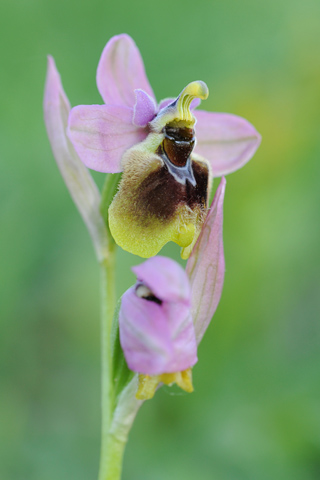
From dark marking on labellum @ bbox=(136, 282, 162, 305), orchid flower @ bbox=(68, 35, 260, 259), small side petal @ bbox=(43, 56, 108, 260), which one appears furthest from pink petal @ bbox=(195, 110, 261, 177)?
dark marking on labellum @ bbox=(136, 282, 162, 305)

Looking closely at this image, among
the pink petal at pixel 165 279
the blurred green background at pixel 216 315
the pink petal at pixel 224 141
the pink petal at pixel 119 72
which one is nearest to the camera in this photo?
the pink petal at pixel 165 279

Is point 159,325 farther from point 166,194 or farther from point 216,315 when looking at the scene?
point 216,315

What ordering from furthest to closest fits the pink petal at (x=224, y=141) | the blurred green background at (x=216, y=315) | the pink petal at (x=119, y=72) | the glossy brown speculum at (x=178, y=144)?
the blurred green background at (x=216, y=315)
the pink petal at (x=224, y=141)
the pink petal at (x=119, y=72)
the glossy brown speculum at (x=178, y=144)

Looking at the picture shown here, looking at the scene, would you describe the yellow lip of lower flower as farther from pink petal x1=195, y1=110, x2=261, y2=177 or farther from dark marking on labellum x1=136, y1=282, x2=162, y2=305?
pink petal x1=195, y1=110, x2=261, y2=177

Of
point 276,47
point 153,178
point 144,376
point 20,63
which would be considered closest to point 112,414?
point 144,376

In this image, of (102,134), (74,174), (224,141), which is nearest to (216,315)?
(224,141)

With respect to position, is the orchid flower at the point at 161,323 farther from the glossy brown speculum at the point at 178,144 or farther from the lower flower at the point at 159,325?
the glossy brown speculum at the point at 178,144

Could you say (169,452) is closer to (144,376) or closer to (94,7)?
(144,376)

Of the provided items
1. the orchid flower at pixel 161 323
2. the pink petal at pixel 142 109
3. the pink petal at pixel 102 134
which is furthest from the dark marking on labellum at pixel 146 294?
the pink petal at pixel 142 109
